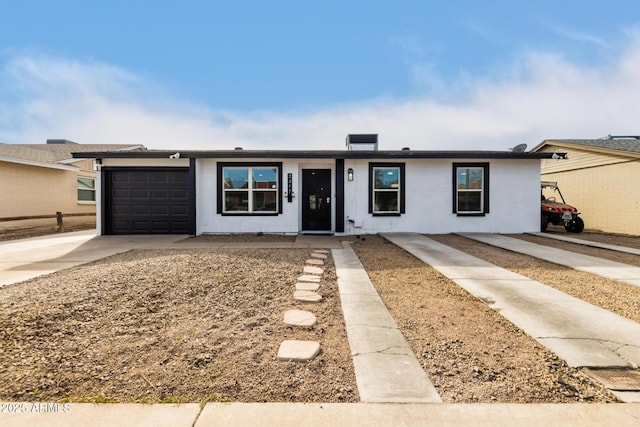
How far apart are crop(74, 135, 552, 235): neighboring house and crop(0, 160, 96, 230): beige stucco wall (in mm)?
5108

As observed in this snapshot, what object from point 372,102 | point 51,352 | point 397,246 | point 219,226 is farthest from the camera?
point 372,102

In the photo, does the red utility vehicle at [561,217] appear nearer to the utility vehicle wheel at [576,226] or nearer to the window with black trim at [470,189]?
the utility vehicle wheel at [576,226]

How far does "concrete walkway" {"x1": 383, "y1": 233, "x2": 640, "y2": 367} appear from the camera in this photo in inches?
92.7

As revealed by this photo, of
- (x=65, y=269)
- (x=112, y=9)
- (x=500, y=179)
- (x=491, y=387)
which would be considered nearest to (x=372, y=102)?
(x=500, y=179)

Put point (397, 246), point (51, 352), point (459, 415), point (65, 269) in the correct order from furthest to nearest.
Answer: point (397, 246)
point (65, 269)
point (51, 352)
point (459, 415)

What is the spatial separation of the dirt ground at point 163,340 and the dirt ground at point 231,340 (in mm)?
11

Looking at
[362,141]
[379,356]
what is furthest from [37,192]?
[379,356]

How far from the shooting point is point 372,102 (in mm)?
14023

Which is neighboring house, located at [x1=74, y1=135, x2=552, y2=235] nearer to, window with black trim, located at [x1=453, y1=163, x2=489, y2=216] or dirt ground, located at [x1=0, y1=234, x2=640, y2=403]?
window with black trim, located at [x1=453, y1=163, x2=489, y2=216]

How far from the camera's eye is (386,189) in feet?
33.6

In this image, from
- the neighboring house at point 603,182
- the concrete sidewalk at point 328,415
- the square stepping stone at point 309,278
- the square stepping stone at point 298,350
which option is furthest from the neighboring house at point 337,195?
the concrete sidewalk at point 328,415

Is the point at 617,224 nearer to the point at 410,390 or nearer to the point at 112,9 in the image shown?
the point at 410,390

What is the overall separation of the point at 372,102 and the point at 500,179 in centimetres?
671

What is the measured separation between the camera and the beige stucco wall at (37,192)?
38.4 ft
